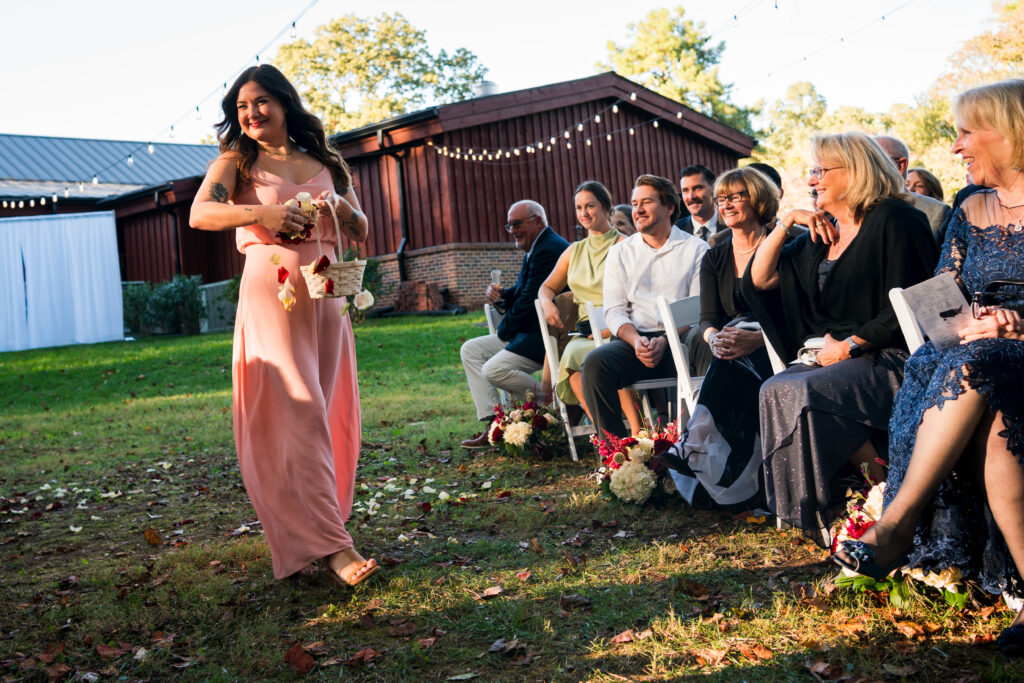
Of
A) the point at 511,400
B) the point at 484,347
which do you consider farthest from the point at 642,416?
the point at 484,347

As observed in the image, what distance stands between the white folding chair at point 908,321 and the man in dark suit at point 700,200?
339 centimetres

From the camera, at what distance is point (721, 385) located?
4637mm

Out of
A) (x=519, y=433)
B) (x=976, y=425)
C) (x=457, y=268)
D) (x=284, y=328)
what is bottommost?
(x=519, y=433)

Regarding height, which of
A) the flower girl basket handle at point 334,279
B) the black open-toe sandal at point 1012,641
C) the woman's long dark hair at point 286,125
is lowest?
the black open-toe sandal at point 1012,641

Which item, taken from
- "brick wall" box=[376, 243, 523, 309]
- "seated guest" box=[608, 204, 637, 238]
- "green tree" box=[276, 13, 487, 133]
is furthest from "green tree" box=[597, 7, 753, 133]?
"seated guest" box=[608, 204, 637, 238]

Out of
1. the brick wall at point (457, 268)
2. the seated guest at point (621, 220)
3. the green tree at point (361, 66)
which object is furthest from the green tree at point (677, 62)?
the seated guest at point (621, 220)

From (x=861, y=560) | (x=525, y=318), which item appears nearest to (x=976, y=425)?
(x=861, y=560)

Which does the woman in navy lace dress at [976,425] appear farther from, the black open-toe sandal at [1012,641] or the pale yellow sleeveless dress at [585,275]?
the pale yellow sleeveless dress at [585,275]

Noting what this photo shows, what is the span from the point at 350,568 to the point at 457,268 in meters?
16.7

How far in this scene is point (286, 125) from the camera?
14.2 ft

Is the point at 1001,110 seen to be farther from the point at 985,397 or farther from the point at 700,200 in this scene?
the point at 700,200

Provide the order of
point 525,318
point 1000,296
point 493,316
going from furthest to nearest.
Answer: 1. point 493,316
2. point 525,318
3. point 1000,296

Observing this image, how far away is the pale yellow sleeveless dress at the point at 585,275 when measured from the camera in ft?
21.3

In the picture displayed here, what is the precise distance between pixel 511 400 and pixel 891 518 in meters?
4.33
